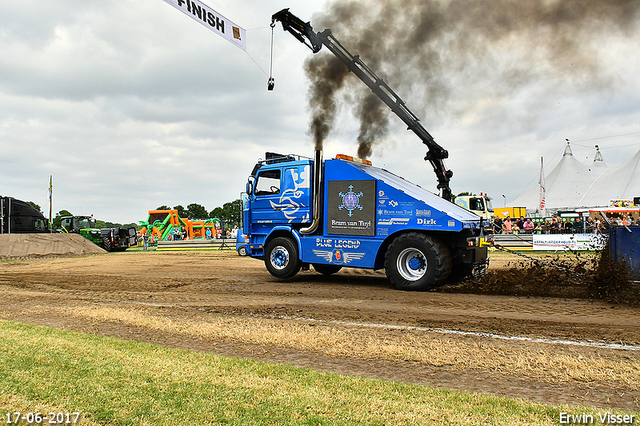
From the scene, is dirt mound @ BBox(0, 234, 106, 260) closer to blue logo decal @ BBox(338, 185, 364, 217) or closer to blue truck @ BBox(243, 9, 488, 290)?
blue truck @ BBox(243, 9, 488, 290)

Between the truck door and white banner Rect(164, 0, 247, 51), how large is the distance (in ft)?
10.6

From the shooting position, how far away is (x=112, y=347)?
4.81m

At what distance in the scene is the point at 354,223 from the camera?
9.71m

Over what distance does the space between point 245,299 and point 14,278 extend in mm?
7387

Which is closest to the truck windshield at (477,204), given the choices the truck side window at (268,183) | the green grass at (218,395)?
the truck side window at (268,183)

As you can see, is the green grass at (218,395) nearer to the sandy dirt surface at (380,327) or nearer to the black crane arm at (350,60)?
the sandy dirt surface at (380,327)

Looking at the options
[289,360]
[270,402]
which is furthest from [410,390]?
[289,360]

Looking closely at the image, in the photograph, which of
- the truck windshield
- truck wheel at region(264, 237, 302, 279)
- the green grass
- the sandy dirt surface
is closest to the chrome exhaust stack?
truck wheel at region(264, 237, 302, 279)

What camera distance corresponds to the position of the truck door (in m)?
10.9

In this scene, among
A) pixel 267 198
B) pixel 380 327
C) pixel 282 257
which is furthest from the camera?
pixel 267 198

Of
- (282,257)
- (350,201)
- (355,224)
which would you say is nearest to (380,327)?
(355,224)

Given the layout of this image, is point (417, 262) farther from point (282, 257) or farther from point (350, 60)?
point (350, 60)

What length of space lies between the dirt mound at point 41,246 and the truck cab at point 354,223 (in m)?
13.5

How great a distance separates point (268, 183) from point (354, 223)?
104 inches
